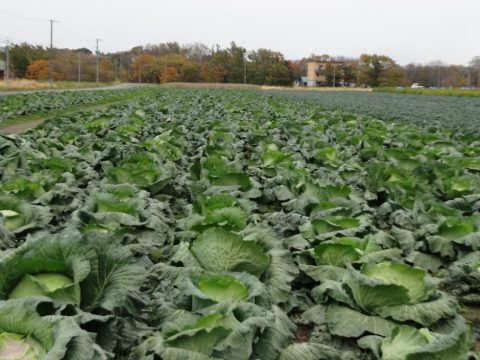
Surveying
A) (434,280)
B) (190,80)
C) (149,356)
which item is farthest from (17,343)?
(190,80)

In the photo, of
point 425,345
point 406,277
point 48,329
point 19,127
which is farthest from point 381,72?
point 48,329

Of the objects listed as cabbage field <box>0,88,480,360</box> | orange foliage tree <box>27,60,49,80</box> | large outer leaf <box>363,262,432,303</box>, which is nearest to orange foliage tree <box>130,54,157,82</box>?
orange foliage tree <box>27,60,49,80</box>

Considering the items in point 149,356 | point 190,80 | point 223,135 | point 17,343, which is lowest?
point 149,356

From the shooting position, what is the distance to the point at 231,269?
10.6 ft

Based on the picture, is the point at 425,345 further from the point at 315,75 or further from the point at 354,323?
the point at 315,75

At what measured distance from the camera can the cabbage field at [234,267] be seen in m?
2.36

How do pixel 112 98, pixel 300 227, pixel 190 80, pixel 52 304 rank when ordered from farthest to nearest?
pixel 190 80 → pixel 112 98 → pixel 300 227 → pixel 52 304

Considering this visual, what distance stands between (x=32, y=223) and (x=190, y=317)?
2.05 metres

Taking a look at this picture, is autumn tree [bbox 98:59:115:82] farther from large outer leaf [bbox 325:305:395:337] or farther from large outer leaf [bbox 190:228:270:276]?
large outer leaf [bbox 325:305:395:337]

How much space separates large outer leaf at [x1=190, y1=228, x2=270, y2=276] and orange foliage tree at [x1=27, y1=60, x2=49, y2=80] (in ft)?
317

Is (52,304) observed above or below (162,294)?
above

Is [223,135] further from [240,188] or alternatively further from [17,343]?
[17,343]

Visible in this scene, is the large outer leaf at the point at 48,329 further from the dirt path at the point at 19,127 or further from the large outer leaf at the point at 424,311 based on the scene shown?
the dirt path at the point at 19,127

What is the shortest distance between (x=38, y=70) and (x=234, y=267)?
98.3 m
